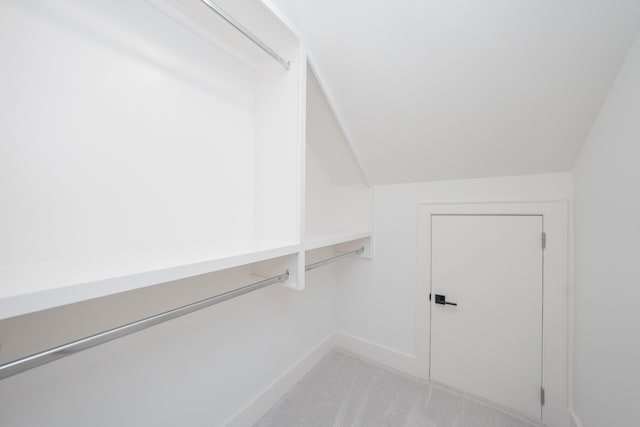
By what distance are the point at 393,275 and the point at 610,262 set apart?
4.41 feet

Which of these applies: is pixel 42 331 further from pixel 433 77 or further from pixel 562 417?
pixel 562 417

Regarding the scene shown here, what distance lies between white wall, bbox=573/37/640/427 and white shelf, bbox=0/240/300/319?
5.47 feet

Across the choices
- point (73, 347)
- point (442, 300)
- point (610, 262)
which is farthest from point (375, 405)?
point (73, 347)

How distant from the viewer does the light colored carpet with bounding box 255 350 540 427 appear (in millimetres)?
1602

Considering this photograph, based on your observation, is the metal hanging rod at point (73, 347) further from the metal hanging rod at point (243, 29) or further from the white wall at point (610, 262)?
the white wall at point (610, 262)

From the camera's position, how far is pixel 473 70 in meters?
1.29

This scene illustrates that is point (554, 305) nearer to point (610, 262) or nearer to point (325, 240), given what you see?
point (610, 262)

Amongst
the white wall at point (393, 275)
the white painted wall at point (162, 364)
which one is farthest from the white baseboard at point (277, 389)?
the white wall at point (393, 275)

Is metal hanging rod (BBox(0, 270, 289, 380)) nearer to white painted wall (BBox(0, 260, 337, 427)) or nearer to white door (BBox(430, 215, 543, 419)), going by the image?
white painted wall (BBox(0, 260, 337, 427))

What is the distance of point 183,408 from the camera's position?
123 cm

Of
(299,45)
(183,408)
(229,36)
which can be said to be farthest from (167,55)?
(183,408)

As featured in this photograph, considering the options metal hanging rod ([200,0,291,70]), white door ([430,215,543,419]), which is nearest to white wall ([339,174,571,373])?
white door ([430,215,543,419])

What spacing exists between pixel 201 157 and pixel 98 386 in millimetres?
1094

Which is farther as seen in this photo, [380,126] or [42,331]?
[380,126]
